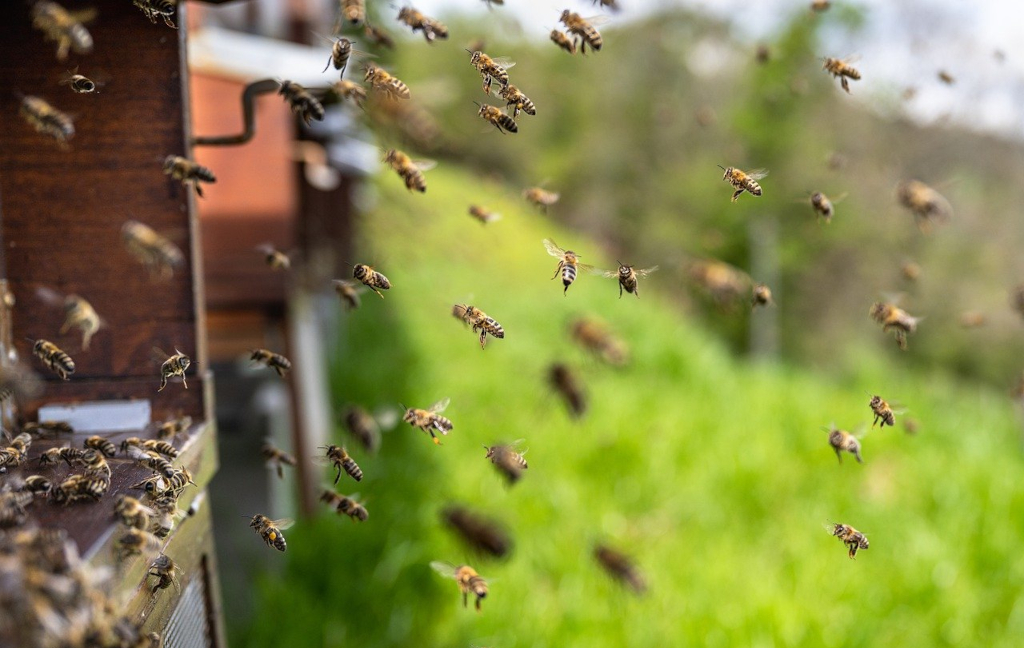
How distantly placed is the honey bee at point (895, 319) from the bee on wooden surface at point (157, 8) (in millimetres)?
2348

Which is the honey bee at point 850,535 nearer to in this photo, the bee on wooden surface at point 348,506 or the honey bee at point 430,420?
the honey bee at point 430,420

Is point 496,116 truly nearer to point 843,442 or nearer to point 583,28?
point 583,28

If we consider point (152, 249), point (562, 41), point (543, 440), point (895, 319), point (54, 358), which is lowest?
point (543, 440)

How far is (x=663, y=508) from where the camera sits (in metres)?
8.12

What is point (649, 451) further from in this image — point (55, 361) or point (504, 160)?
point (504, 160)

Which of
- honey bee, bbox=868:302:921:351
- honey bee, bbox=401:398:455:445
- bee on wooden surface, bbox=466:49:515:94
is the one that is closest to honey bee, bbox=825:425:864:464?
honey bee, bbox=868:302:921:351

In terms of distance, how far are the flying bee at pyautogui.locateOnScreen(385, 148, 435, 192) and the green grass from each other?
0.39 m

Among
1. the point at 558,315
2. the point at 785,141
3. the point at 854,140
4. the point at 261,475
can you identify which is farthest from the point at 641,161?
the point at 261,475

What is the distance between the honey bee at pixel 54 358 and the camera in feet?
6.17

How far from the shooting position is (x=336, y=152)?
11023 millimetres

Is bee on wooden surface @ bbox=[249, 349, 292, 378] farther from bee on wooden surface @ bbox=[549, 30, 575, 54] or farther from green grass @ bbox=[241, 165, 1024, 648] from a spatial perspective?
bee on wooden surface @ bbox=[549, 30, 575, 54]

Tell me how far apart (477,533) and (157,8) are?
417 centimetres

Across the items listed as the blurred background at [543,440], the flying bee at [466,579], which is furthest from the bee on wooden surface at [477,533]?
the flying bee at [466,579]

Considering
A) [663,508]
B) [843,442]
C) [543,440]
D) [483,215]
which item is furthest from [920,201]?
[543,440]
